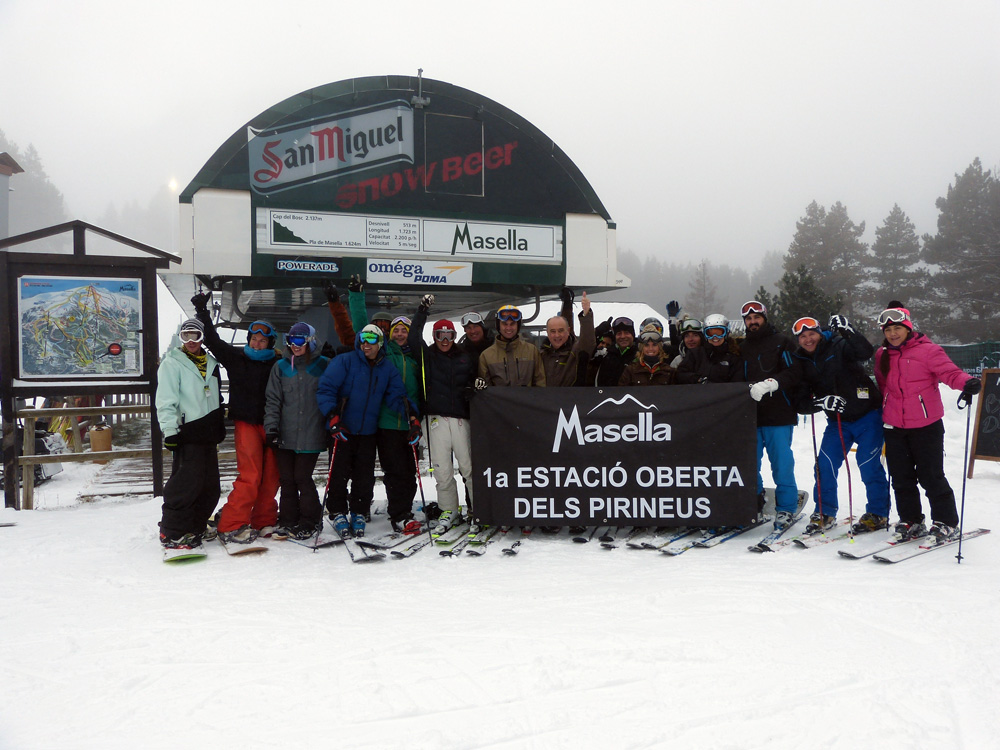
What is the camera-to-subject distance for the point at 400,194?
7551mm

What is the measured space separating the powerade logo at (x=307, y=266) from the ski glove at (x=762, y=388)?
457 cm

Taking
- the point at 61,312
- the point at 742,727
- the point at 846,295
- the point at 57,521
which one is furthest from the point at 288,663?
the point at 846,295

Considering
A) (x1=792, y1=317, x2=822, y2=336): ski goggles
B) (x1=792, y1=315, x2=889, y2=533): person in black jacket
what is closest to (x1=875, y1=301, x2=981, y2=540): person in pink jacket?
(x1=792, y1=315, x2=889, y2=533): person in black jacket

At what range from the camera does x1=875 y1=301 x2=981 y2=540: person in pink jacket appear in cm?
492

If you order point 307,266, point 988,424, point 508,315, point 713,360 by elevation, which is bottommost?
point 988,424

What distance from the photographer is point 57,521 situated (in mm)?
6230

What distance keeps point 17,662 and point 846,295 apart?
177ft

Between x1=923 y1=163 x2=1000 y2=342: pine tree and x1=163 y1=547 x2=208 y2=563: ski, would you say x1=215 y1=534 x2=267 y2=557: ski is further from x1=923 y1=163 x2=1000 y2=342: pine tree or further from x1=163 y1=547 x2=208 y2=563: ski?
x1=923 y1=163 x2=1000 y2=342: pine tree

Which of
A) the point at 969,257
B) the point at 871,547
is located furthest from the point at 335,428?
the point at 969,257

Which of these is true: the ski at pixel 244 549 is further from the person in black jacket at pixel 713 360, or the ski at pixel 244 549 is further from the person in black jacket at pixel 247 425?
the person in black jacket at pixel 713 360

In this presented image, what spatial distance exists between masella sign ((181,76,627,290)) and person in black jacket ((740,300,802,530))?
119 inches

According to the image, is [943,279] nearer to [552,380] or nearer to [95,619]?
[552,380]

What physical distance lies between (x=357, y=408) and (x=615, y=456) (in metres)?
2.19

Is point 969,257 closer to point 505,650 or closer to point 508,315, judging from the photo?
point 508,315
